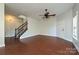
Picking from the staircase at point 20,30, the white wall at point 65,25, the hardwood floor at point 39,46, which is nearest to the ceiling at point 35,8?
the white wall at point 65,25

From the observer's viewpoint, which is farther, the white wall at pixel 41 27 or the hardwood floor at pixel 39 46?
the white wall at pixel 41 27

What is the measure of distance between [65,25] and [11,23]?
2.76 ft

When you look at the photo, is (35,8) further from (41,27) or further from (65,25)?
(65,25)

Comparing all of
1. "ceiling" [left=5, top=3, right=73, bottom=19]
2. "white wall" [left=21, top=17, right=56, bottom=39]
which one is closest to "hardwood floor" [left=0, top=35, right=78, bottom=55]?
"white wall" [left=21, top=17, right=56, bottom=39]

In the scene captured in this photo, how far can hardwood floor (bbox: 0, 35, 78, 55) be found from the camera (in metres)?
1.69

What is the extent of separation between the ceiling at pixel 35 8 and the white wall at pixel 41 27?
95 mm

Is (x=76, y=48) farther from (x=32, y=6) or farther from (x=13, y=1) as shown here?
(x=13, y=1)

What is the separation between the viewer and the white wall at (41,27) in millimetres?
1811

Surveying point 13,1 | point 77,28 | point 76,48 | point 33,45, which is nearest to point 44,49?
point 33,45

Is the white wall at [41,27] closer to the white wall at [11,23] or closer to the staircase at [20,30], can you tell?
the staircase at [20,30]

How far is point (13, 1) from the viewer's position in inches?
65.9

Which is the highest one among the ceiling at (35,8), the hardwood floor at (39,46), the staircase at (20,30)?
the ceiling at (35,8)

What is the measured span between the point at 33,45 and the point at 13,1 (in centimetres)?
72

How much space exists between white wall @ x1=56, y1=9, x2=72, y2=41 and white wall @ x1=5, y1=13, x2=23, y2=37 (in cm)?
60
